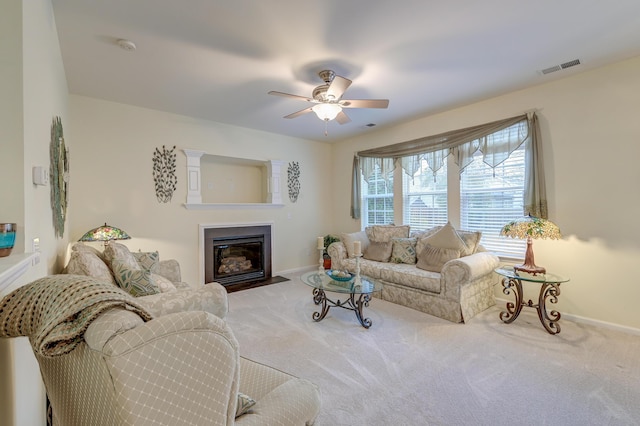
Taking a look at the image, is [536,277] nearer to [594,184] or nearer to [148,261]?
[594,184]

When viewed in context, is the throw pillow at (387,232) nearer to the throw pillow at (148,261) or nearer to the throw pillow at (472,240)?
the throw pillow at (472,240)

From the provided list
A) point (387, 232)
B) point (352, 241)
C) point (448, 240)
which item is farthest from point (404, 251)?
point (352, 241)

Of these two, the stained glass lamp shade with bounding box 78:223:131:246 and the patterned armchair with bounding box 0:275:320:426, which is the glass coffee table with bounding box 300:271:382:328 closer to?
the stained glass lamp shade with bounding box 78:223:131:246

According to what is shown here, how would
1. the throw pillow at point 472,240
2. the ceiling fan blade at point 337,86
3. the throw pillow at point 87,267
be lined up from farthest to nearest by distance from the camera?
the throw pillow at point 472,240 < the ceiling fan blade at point 337,86 < the throw pillow at point 87,267

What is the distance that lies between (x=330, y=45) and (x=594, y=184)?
311cm

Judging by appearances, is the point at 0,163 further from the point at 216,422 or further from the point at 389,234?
the point at 389,234

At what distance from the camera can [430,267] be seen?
3.65m

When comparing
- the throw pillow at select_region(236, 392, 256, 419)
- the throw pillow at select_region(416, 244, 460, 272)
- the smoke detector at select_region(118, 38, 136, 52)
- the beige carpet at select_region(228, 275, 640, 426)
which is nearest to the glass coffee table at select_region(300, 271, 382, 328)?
the beige carpet at select_region(228, 275, 640, 426)

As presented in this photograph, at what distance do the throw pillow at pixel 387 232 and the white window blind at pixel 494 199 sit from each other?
2.76 feet

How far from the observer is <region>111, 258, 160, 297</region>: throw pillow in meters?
2.02

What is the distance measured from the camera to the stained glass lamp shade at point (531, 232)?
2945 millimetres

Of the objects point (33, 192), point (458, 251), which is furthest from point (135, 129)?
point (458, 251)

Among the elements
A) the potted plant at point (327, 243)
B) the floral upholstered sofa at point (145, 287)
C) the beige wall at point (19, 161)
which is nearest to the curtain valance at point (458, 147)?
the potted plant at point (327, 243)

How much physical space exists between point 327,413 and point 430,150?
3.82 meters
